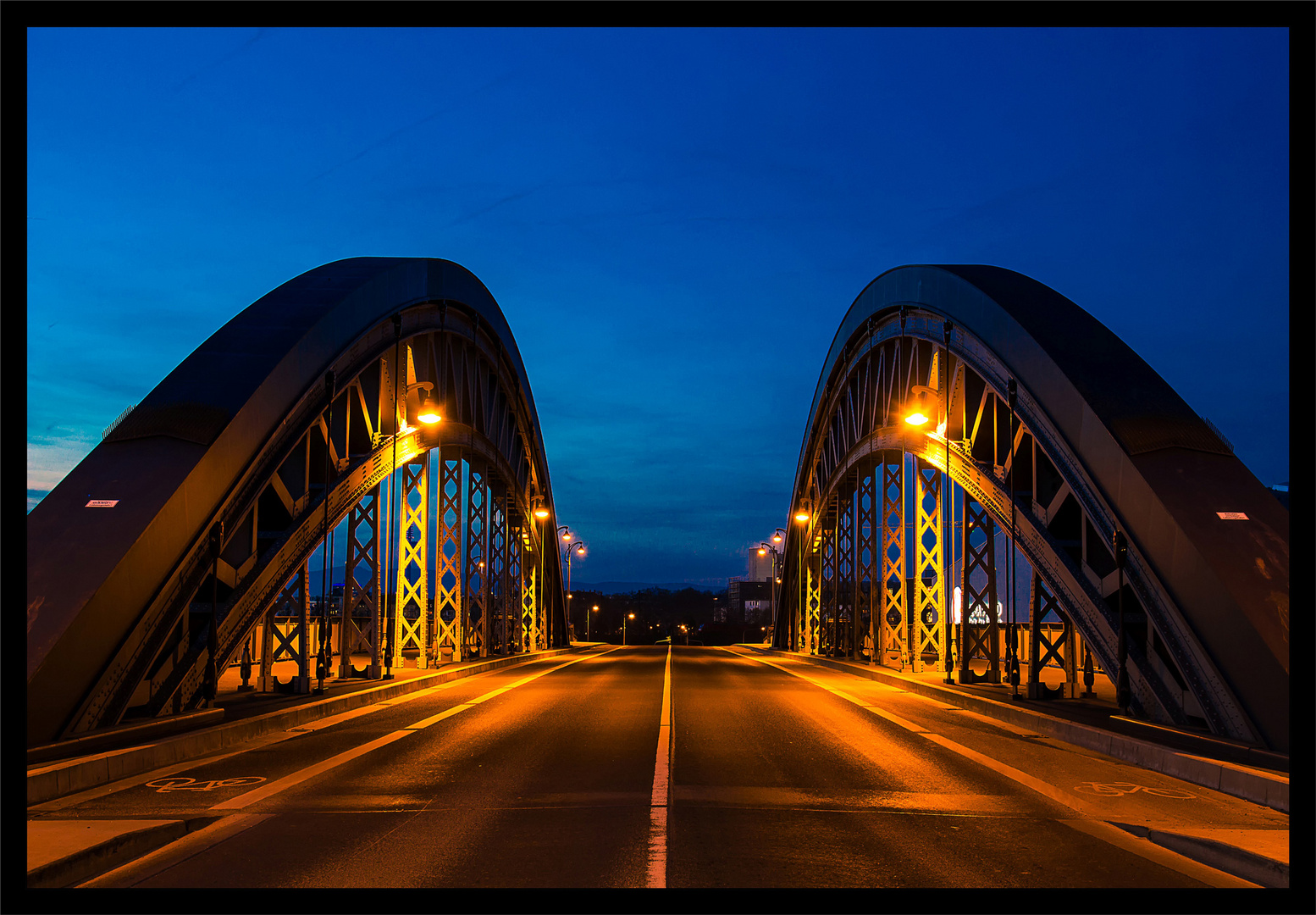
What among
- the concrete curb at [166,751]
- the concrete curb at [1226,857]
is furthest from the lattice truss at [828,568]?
the concrete curb at [1226,857]

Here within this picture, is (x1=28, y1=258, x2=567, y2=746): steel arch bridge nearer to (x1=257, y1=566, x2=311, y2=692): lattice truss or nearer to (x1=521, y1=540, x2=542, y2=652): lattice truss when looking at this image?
(x1=257, y1=566, x2=311, y2=692): lattice truss

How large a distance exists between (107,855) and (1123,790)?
8.49 meters

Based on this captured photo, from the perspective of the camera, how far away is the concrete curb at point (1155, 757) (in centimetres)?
868

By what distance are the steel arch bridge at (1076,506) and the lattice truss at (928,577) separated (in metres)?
0.08

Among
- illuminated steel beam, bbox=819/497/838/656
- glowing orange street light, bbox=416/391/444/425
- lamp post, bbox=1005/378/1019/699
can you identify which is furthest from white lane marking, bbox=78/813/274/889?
illuminated steel beam, bbox=819/497/838/656

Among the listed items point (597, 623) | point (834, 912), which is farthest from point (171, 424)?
point (597, 623)

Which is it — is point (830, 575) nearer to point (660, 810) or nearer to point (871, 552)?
point (871, 552)

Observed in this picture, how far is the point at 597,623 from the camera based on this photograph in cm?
16375

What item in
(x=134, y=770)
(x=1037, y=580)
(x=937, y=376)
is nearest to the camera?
(x=134, y=770)

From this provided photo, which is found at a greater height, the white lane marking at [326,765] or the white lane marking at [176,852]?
the white lane marking at [176,852]

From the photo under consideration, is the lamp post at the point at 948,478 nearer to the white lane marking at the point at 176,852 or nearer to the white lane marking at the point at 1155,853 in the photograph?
the white lane marking at the point at 1155,853

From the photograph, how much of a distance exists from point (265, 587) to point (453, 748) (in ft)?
18.3

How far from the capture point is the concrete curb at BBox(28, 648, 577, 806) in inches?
341

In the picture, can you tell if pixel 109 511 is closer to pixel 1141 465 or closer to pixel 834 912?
pixel 834 912
